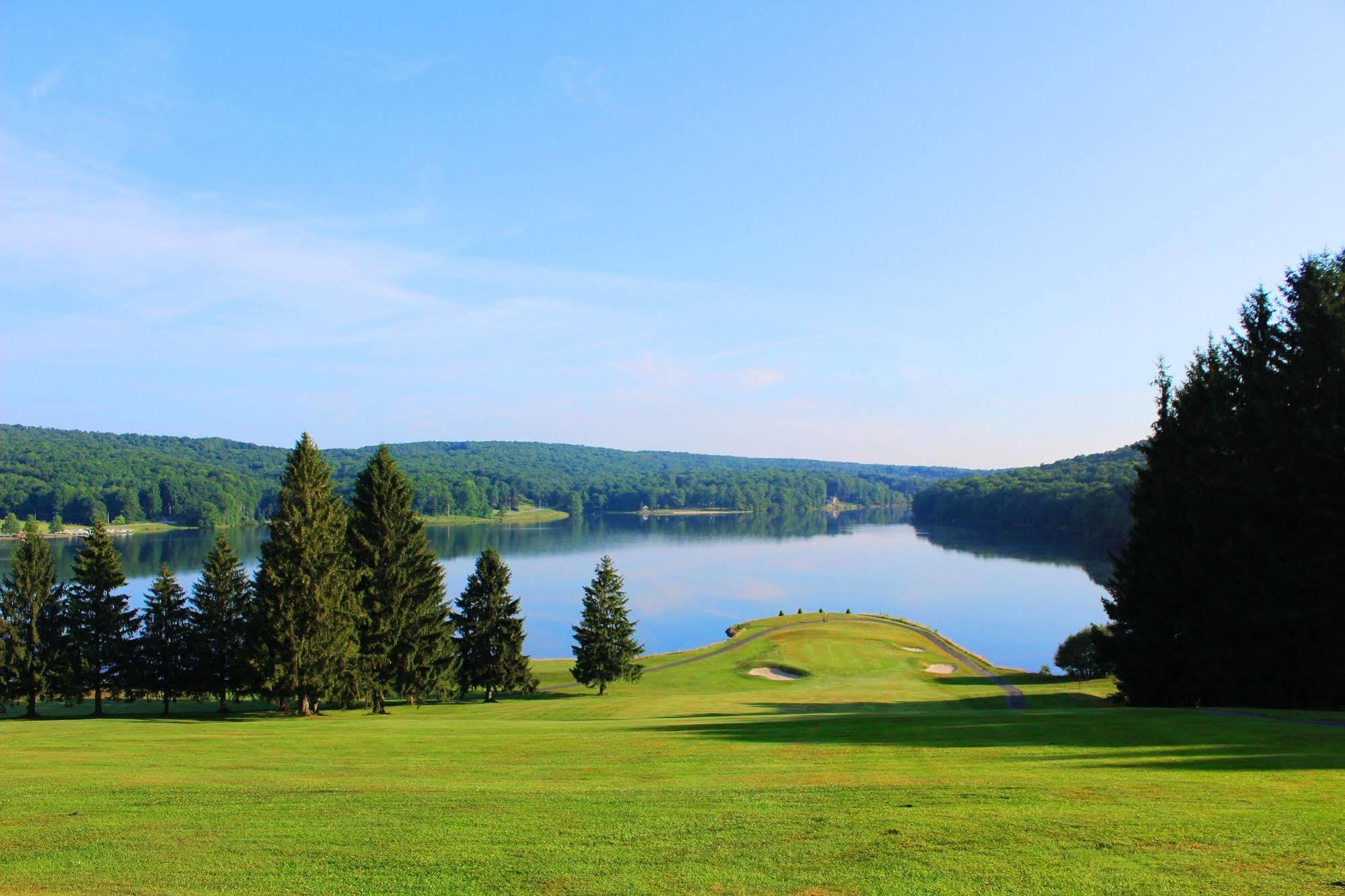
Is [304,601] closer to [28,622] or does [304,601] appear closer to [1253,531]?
[28,622]

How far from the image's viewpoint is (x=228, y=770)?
1225 centimetres

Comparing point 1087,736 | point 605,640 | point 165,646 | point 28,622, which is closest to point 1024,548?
point 605,640

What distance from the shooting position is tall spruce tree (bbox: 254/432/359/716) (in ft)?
82.4

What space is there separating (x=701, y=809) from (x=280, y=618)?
20411 mm

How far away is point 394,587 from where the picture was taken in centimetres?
2983

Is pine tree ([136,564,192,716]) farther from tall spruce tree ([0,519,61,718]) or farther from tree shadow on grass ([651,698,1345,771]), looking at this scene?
tree shadow on grass ([651,698,1345,771])

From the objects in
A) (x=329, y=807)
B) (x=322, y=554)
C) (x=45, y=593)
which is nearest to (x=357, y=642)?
(x=322, y=554)

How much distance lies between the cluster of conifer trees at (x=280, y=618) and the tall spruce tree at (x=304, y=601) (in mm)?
38

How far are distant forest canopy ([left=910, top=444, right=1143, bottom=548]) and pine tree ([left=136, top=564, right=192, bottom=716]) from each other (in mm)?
95841

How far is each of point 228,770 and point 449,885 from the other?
24.2 feet

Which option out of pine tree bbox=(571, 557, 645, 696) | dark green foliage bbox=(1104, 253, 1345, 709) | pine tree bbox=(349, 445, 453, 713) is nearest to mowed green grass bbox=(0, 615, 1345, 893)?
dark green foliage bbox=(1104, 253, 1345, 709)

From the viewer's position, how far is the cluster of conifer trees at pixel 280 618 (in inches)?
1004

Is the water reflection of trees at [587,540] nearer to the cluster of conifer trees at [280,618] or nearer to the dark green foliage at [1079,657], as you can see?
the cluster of conifer trees at [280,618]

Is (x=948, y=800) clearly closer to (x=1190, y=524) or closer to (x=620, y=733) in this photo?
(x=620, y=733)
